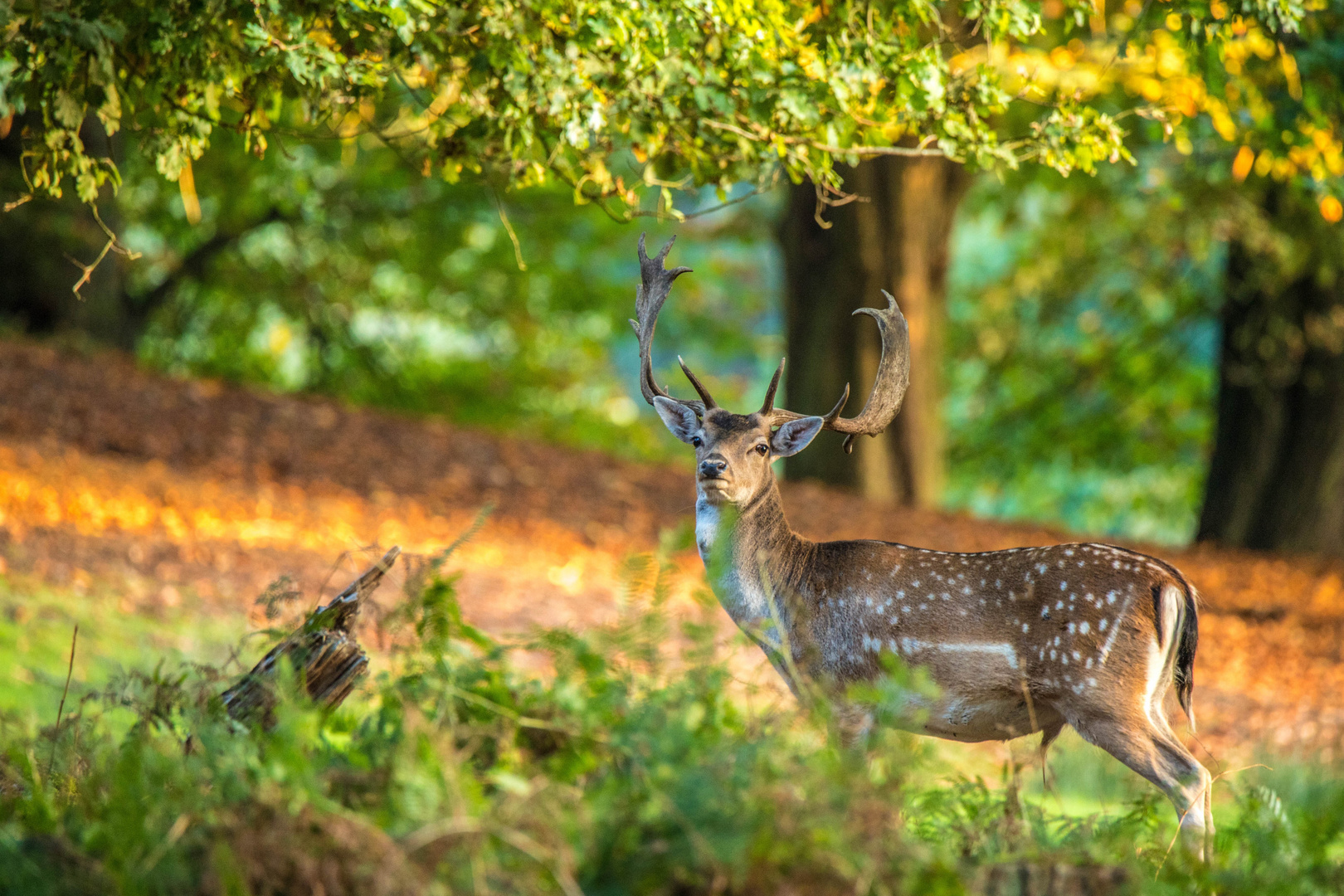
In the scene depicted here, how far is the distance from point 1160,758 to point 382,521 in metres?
7.39

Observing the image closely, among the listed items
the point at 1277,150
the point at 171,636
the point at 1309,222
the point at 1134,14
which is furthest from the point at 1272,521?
the point at 171,636

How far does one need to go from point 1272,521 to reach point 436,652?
11.8 m

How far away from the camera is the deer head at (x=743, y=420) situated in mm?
4879

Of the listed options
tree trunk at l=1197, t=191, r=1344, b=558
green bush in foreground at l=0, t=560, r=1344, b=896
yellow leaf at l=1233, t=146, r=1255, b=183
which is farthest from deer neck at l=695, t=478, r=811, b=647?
tree trunk at l=1197, t=191, r=1344, b=558

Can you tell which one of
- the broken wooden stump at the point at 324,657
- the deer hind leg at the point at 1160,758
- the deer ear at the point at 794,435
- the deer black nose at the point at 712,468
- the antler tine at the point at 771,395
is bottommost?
the deer hind leg at the point at 1160,758

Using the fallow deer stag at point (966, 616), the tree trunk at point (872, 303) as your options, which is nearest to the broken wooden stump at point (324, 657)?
the fallow deer stag at point (966, 616)

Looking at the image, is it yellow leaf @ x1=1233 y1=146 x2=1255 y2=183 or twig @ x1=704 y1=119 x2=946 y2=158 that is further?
yellow leaf @ x1=1233 y1=146 x2=1255 y2=183

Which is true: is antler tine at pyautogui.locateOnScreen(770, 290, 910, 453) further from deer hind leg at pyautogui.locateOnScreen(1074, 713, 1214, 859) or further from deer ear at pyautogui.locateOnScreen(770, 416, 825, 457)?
deer hind leg at pyautogui.locateOnScreen(1074, 713, 1214, 859)

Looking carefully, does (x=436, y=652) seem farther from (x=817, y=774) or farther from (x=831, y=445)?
(x=831, y=445)

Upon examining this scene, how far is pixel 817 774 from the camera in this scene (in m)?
2.74

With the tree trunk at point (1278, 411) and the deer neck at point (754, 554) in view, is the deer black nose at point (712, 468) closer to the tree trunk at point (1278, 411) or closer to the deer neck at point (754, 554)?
the deer neck at point (754, 554)

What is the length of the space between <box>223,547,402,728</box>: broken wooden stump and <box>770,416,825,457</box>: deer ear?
180 cm

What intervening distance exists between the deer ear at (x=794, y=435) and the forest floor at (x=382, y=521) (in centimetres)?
262

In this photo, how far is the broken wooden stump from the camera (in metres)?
3.80
